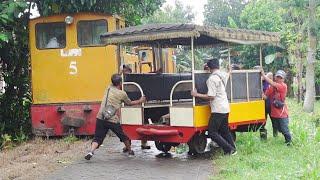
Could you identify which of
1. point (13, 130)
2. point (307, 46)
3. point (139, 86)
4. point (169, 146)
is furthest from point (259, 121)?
point (307, 46)

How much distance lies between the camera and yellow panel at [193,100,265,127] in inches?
366

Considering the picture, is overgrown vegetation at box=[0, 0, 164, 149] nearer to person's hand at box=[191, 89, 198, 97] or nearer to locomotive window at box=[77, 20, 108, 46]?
locomotive window at box=[77, 20, 108, 46]

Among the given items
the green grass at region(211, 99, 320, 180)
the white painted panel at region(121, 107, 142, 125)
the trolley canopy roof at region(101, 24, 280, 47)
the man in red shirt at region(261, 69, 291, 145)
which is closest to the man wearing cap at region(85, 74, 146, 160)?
the white painted panel at region(121, 107, 142, 125)

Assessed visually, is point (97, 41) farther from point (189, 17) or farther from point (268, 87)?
point (189, 17)

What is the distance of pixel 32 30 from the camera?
12.6 metres

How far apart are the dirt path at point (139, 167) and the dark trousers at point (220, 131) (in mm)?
403

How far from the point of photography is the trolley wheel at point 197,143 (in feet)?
31.9

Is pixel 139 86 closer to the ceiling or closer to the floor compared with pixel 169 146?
closer to the ceiling

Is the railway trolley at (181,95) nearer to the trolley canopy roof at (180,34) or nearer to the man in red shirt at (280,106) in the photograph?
the trolley canopy roof at (180,34)

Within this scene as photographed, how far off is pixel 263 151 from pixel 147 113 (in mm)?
2399

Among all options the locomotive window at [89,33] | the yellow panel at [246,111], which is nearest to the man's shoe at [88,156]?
the yellow panel at [246,111]

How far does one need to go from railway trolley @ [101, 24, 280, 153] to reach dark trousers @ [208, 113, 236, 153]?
18cm

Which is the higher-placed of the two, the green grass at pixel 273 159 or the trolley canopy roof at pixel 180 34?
the trolley canopy roof at pixel 180 34

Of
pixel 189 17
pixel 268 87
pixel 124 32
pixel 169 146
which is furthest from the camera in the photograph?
pixel 189 17
